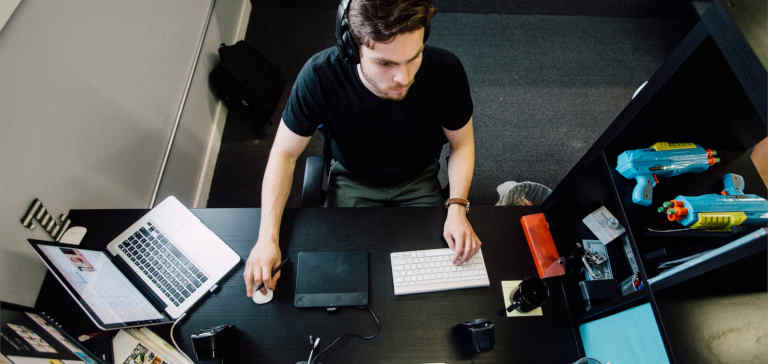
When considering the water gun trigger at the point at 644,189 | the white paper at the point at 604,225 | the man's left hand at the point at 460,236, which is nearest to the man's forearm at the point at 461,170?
the man's left hand at the point at 460,236

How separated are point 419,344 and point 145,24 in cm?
153

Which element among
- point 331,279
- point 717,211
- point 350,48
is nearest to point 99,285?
point 331,279

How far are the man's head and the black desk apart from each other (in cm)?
46

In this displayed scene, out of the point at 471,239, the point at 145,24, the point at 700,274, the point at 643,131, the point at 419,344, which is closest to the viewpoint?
the point at 700,274

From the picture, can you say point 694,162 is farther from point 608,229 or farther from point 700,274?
point 700,274

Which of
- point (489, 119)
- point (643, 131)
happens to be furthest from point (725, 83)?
point (489, 119)

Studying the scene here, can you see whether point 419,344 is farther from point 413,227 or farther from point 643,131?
point 643,131

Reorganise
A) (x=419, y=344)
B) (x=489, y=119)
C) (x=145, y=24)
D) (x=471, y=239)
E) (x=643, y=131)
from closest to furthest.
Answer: (x=643, y=131) < (x=419, y=344) < (x=471, y=239) < (x=145, y=24) < (x=489, y=119)

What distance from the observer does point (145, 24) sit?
145 centimetres

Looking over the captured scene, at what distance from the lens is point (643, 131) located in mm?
880

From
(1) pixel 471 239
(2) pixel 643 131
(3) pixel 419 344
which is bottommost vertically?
(3) pixel 419 344

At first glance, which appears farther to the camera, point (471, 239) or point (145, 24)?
point (145, 24)

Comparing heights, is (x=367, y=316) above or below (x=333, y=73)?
below

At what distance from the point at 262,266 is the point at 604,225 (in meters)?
0.99
